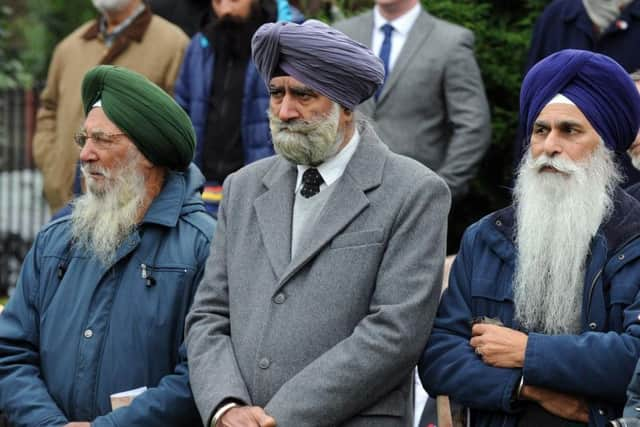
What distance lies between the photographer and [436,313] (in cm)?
485

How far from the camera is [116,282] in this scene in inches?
209

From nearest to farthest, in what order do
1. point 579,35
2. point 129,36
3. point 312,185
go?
1. point 312,185
2. point 579,35
3. point 129,36

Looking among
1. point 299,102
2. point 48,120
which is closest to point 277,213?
point 299,102

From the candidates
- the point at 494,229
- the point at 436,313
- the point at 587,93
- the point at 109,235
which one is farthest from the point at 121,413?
the point at 587,93

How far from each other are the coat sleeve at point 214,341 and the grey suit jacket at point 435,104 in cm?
223

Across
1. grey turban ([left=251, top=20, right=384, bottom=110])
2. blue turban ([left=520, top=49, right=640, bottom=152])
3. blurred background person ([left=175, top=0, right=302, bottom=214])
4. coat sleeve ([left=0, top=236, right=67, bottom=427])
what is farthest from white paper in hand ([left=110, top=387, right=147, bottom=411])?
blurred background person ([left=175, top=0, right=302, bottom=214])

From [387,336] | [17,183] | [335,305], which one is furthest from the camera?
[17,183]

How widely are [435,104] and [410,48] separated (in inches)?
13.7

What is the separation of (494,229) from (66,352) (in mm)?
1827

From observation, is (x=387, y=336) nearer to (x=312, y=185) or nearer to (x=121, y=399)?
(x=312, y=185)

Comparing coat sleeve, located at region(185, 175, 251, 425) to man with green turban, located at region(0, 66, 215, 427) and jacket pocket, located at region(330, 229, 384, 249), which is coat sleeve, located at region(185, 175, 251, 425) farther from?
jacket pocket, located at region(330, 229, 384, 249)

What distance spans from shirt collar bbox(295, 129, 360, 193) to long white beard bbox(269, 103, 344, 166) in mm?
54

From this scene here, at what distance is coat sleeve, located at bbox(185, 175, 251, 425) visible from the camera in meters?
4.74

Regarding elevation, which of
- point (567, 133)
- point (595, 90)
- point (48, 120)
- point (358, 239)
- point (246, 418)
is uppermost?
point (595, 90)
